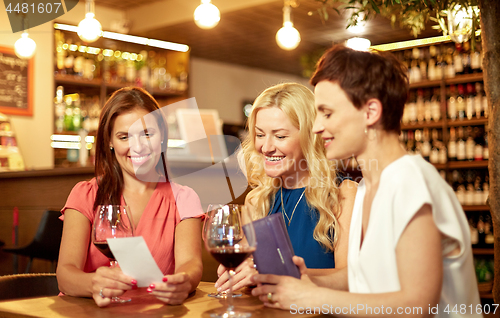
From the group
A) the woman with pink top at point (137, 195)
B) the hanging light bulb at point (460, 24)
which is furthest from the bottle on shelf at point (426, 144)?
the woman with pink top at point (137, 195)

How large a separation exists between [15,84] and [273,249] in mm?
4512

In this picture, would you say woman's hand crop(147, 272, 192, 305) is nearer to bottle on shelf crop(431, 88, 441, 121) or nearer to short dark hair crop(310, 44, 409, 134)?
short dark hair crop(310, 44, 409, 134)

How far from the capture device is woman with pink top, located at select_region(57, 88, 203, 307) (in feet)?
5.18

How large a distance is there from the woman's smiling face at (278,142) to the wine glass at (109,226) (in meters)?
0.63

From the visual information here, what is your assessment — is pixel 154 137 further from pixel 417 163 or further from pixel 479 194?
pixel 479 194

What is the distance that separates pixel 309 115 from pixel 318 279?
67cm

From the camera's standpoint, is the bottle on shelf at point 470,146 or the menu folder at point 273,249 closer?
the menu folder at point 273,249

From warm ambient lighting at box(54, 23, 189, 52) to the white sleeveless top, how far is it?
457 cm

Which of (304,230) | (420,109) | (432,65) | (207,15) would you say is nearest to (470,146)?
(420,109)

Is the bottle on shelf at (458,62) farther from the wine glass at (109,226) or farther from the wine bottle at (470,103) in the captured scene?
the wine glass at (109,226)

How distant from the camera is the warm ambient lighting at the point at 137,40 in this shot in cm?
498

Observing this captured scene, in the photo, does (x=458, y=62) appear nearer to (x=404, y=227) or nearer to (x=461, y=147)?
(x=461, y=147)

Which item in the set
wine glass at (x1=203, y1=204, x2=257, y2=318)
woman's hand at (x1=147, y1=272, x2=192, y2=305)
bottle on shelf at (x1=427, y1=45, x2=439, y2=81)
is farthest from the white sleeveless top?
bottle on shelf at (x1=427, y1=45, x2=439, y2=81)

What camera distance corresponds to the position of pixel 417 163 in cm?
114
